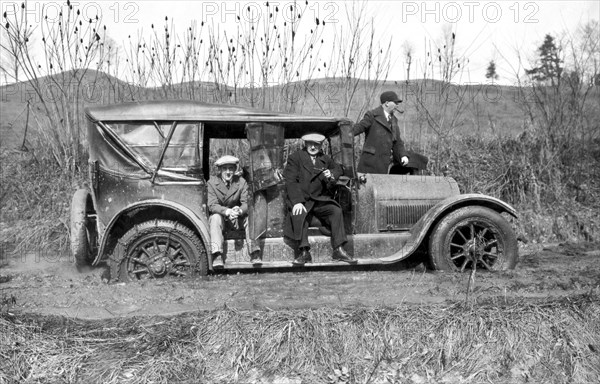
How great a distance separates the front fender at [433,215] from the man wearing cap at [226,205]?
1.64 metres

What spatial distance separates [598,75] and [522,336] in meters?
8.26

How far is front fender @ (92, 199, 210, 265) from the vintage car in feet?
0.04

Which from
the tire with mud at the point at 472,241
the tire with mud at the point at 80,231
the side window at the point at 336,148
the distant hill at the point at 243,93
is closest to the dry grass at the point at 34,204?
the distant hill at the point at 243,93

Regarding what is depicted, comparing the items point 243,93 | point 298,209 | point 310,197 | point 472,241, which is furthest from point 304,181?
point 243,93

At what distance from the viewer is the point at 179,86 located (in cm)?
1017

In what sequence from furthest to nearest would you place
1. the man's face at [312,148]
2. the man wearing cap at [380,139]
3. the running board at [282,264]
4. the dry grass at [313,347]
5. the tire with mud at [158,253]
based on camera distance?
the man wearing cap at [380,139], the man's face at [312,148], the running board at [282,264], the tire with mud at [158,253], the dry grass at [313,347]

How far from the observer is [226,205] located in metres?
6.29

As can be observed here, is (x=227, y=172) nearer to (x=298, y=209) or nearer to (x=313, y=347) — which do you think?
(x=298, y=209)

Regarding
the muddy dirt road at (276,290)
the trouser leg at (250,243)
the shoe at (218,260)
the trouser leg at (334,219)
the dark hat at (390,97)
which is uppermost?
the dark hat at (390,97)

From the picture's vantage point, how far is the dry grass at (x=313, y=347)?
4195 millimetres

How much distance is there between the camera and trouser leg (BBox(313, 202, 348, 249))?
6.23m

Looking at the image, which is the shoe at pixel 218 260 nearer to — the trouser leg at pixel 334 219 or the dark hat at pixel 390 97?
the trouser leg at pixel 334 219

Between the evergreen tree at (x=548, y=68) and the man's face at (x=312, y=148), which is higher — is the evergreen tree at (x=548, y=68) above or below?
above

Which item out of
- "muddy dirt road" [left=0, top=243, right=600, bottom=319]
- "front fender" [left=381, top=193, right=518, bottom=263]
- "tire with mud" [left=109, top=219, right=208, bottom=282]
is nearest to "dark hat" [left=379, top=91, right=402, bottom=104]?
"front fender" [left=381, top=193, right=518, bottom=263]
